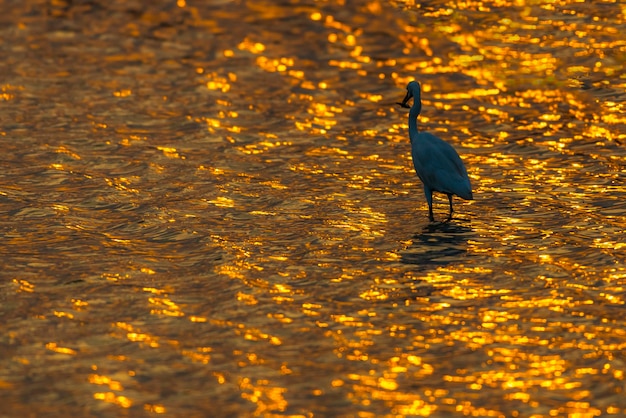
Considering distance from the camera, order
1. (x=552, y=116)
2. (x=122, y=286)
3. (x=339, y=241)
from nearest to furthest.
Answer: (x=122, y=286) → (x=339, y=241) → (x=552, y=116)

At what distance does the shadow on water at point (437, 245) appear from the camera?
12516 millimetres

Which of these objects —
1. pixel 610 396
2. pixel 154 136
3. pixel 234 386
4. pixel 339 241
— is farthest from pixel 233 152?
pixel 610 396

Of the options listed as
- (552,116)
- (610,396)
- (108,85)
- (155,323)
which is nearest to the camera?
(610,396)

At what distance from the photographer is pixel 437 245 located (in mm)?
12961

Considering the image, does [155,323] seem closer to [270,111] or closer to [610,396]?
[610,396]

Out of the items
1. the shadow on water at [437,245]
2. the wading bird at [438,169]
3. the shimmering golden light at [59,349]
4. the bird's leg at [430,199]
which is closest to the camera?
the shimmering golden light at [59,349]

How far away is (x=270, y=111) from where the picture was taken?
17.8 m

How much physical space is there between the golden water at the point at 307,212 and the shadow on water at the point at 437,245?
35 millimetres

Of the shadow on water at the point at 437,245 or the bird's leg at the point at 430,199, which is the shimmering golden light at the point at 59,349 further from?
the bird's leg at the point at 430,199

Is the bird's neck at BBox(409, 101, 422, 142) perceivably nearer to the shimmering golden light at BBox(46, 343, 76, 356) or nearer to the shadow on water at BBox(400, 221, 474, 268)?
the shadow on water at BBox(400, 221, 474, 268)

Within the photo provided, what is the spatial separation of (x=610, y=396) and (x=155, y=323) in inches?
154

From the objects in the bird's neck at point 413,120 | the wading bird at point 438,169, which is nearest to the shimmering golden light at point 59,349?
the wading bird at point 438,169

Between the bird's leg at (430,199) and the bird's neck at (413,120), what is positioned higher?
the bird's neck at (413,120)

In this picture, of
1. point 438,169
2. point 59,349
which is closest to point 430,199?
point 438,169
